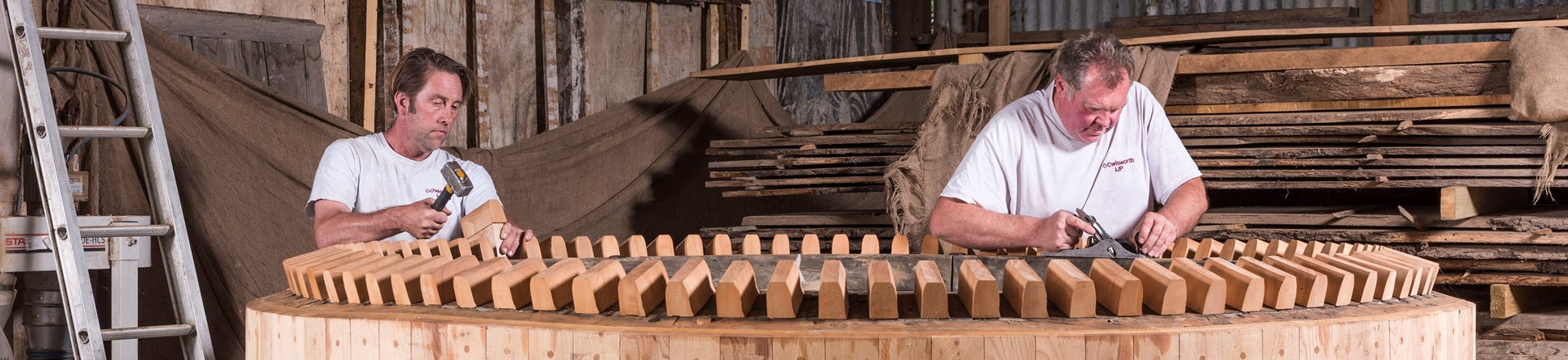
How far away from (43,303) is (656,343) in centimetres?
299

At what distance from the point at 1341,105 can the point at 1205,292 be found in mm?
3223

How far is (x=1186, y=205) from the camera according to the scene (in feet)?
11.6

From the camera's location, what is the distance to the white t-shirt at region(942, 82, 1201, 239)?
362 centimetres

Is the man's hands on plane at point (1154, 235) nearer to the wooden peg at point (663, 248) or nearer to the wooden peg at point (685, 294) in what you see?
the wooden peg at point (663, 248)

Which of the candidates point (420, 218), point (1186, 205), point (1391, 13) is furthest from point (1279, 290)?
point (1391, 13)

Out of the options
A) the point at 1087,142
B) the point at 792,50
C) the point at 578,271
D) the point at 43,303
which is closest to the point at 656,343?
the point at 578,271

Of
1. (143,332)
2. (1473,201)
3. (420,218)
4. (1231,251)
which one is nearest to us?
(1231,251)

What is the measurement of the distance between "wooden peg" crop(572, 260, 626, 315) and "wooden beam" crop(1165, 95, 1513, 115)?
3.53 m

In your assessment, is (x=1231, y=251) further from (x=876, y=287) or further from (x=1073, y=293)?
(x=876, y=287)

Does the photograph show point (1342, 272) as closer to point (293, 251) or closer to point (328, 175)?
point (328, 175)

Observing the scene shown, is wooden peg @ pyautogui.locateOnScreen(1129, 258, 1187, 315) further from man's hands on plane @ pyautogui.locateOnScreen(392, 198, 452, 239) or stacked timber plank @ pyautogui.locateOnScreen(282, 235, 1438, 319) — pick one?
man's hands on plane @ pyautogui.locateOnScreen(392, 198, 452, 239)

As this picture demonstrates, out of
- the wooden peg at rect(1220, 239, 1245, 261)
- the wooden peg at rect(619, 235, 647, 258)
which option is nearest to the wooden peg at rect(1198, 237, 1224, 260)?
the wooden peg at rect(1220, 239, 1245, 261)

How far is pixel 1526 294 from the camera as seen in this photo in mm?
4516

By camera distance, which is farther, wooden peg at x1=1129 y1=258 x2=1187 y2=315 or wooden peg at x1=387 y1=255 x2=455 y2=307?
wooden peg at x1=387 y1=255 x2=455 y2=307
